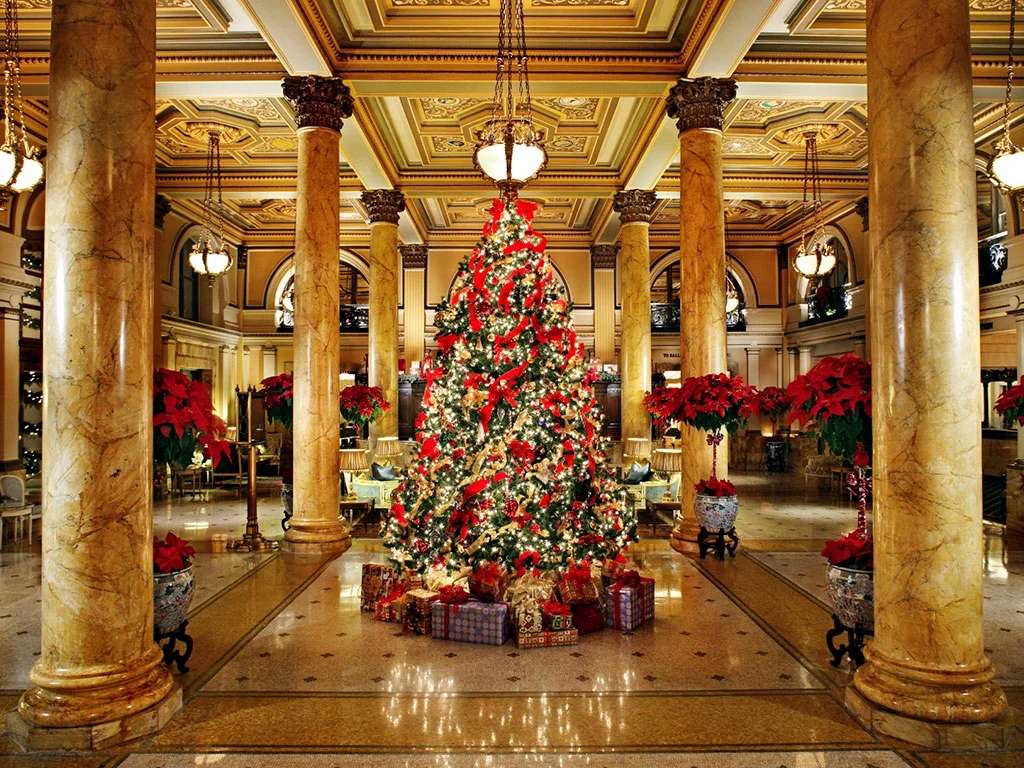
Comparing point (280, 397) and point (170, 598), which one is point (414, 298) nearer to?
point (280, 397)

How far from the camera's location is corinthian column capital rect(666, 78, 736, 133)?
823 centimetres

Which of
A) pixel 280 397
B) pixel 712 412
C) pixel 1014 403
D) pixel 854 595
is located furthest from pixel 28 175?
pixel 1014 403

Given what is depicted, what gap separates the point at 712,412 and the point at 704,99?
3782 mm

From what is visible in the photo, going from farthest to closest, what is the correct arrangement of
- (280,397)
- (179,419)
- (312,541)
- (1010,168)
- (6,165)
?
(280,397) < (312,541) < (1010,168) < (6,165) < (179,419)

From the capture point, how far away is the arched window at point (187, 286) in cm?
1694

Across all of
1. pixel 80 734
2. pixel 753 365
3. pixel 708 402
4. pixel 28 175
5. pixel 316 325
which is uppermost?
pixel 28 175

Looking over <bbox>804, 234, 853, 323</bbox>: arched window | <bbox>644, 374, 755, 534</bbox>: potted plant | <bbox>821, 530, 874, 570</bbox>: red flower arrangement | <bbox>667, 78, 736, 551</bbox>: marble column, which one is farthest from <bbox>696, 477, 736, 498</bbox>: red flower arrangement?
<bbox>804, 234, 853, 323</bbox>: arched window

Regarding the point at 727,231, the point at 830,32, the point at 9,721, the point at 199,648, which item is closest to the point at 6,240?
the point at 199,648

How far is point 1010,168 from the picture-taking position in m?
6.57

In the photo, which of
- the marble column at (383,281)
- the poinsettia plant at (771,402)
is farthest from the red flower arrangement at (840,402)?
the marble column at (383,281)

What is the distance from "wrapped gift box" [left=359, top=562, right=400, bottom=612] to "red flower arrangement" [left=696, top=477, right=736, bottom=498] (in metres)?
3.62

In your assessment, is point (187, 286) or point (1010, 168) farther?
point (187, 286)

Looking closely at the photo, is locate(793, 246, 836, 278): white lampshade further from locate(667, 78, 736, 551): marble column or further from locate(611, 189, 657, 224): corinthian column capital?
locate(667, 78, 736, 551): marble column

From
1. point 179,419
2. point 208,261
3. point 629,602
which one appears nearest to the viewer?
point 179,419
